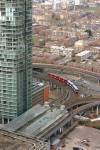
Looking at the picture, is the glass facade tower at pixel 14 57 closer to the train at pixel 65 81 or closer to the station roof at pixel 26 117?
the station roof at pixel 26 117

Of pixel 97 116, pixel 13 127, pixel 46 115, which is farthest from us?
pixel 97 116

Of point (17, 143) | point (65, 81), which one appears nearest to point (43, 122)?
point (17, 143)

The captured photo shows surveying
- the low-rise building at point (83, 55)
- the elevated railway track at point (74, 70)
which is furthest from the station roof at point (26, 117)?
the low-rise building at point (83, 55)

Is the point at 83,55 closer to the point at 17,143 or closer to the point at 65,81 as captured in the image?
the point at 65,81

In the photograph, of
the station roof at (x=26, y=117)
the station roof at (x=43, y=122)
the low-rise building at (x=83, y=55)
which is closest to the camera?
the station roof at (x=43, y=122)

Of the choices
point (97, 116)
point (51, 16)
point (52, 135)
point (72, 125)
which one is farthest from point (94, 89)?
point (51, 16)

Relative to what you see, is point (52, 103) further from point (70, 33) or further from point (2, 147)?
point (70, 33)

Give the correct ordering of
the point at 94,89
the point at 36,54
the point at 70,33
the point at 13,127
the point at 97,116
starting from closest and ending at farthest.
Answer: the point at 13,127 < the point at 97,116 < the point at 94,89 < the point at 36,54 < the point at 70,33

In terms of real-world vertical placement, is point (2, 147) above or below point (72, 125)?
above

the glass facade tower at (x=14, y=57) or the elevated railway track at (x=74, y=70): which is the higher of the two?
the glass facade tower at (x=14, y=57)
